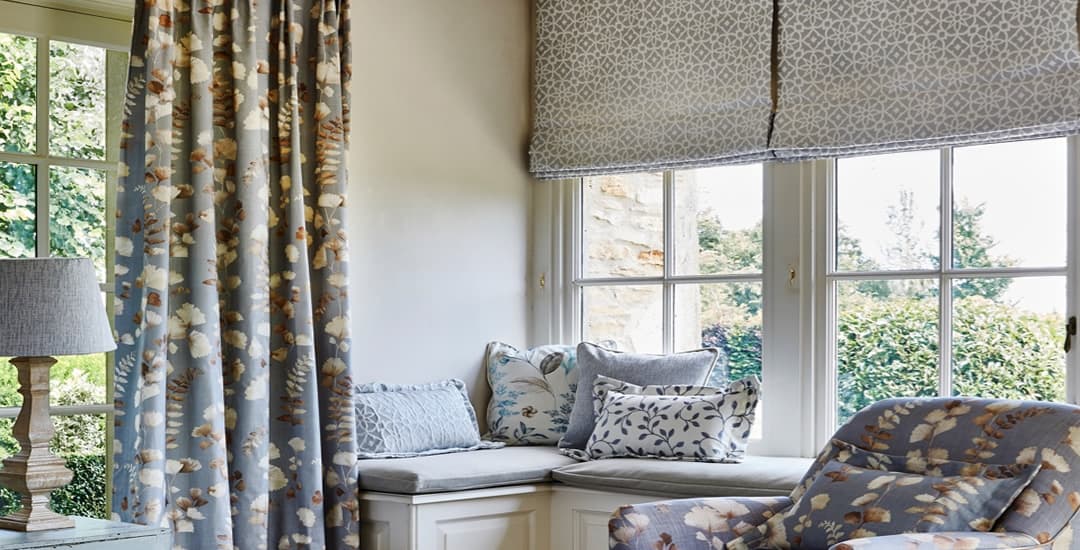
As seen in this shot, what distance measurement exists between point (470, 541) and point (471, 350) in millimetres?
933

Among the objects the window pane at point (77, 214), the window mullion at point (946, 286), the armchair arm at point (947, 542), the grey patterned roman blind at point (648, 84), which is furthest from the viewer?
the grey patterned roman blind at point (648, 84)

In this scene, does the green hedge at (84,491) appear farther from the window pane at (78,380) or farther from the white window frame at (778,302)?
the white window frame at (778,302)

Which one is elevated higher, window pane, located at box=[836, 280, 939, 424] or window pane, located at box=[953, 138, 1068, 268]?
window pane, located at box=[953, 138, 1068, 268]

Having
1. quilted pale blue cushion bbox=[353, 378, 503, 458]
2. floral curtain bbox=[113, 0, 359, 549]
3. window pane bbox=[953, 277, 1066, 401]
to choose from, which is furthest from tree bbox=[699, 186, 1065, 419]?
floral curtain bbox=[113, 0, 359, 549]

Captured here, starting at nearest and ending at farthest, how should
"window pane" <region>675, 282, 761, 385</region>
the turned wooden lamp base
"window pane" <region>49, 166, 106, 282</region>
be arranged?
1. the turned wooden lamp base
2. "window pane" <region>49, 166, 106, 282</region>
3. "window pane" <region>675, 282, 761, 385</region>

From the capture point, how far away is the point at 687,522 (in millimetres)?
2879

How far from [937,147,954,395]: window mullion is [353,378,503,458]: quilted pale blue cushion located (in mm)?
1490

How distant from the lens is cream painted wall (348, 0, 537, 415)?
405 cm

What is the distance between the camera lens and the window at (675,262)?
4.09 meters

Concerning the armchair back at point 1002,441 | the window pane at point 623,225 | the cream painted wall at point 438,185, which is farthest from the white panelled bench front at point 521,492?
the window pane at point 623,225

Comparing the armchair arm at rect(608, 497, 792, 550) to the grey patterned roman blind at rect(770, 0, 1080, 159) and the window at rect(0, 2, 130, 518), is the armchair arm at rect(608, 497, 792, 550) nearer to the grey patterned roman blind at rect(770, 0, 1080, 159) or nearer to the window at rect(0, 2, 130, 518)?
the grey patterned roman blind at rect(770, 0, 1080, 159)

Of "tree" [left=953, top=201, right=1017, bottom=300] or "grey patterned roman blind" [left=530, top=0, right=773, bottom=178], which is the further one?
"grey patterned roman blind" [left=530, top=0, right=773, bottom=178]

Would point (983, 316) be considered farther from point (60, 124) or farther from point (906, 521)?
point (60, 124)

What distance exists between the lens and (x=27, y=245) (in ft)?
10.9
